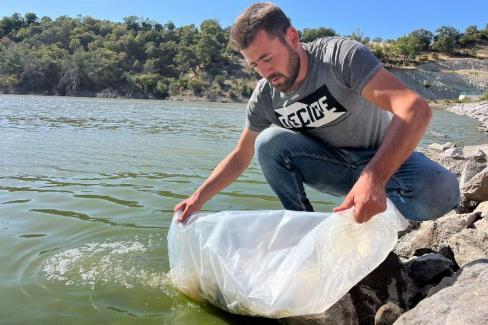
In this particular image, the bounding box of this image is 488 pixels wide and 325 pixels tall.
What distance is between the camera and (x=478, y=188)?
3.77m

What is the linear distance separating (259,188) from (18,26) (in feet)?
403

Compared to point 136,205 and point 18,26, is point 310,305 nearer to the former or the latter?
point 136,205

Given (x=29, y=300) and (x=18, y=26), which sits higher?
(x=18, y=26)

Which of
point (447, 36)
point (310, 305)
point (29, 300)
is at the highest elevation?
point (447, 36)

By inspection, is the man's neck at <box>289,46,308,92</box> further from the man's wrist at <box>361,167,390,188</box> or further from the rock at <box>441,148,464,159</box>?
the rock at <box>441,148,464,159</box>

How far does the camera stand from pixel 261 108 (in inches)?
122

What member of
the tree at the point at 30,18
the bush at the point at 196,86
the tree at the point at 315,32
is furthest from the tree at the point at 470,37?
the tree at the point at 30,18

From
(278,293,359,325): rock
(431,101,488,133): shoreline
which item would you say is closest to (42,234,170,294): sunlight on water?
(278,293,359,325): rock

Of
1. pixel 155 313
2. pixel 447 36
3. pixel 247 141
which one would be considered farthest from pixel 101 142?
pixel 447 36

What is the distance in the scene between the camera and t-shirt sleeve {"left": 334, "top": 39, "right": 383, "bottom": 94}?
2400mm

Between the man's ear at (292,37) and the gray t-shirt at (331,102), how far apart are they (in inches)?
6.8

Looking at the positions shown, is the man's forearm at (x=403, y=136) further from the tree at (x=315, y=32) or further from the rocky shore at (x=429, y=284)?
the tree at (x=315, y=32)

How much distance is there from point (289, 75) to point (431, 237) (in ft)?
4.64

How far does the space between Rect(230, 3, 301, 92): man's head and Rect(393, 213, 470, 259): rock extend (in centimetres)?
143
